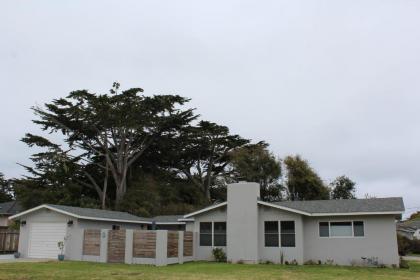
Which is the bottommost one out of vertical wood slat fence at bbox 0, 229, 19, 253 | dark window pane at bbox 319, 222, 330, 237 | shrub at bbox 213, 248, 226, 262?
shrub at bbox 213, 248, 226, 262

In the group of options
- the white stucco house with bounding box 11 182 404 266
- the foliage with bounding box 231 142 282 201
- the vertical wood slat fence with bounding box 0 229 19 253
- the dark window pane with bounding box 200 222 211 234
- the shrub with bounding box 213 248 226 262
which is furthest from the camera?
the foliage with bounding box 231 142 282 201

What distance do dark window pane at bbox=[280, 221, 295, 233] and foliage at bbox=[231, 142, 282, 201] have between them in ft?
76.1

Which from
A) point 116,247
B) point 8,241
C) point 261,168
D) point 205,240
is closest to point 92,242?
point 116,247

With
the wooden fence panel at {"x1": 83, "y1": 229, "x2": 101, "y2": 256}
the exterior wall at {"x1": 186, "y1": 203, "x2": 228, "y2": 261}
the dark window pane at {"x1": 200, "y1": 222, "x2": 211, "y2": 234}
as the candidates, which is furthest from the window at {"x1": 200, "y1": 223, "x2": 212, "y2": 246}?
the wooden fence panel at {"x1": 83, "y1": 229, "x2": 101, "y2": 256}

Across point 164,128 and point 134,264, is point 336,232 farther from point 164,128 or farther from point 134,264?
point 164,128

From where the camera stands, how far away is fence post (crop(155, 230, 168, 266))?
73.5ft

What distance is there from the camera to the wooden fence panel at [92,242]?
80.7ft

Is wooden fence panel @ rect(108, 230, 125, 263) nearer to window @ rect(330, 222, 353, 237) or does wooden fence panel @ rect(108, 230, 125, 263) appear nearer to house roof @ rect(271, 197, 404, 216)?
house roof @ rect(271, 197, 404, 216)

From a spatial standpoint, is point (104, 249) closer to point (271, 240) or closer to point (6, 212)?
point (271, 240)

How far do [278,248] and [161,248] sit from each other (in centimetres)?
626

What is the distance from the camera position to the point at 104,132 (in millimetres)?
42281

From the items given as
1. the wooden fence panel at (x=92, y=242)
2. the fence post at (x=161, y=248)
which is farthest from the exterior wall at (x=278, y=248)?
the wooden fence panel at (x=92, y=242)

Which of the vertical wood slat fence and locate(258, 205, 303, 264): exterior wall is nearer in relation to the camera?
locate(258, 205, 303, 264): exterior wall

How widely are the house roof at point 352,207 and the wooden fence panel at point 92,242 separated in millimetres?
9979
